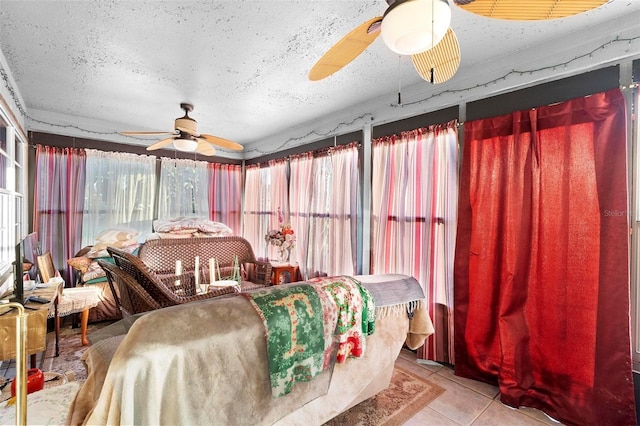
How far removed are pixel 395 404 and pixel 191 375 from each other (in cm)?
162

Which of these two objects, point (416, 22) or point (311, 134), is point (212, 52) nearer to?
point (416, 22)

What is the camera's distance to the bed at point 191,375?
1.02 meters

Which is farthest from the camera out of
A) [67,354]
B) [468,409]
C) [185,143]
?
[185,143]

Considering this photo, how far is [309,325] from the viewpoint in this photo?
1415 mm

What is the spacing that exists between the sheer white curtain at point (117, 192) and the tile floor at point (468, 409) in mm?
2183

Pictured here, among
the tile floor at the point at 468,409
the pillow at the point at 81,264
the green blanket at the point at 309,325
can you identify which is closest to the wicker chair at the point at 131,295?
the green blanket at the point at 309,325

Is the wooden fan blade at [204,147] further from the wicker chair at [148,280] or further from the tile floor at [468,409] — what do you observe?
the tile floor at [468,409]

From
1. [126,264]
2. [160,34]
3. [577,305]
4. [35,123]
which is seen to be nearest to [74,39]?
[160,34]

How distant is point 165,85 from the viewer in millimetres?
2895

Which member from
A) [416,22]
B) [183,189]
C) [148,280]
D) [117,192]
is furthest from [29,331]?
[183,189]

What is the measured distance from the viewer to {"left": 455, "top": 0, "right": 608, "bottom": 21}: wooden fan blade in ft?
3.46

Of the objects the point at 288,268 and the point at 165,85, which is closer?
the point at 165,85

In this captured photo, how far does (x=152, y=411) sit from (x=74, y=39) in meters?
2.58

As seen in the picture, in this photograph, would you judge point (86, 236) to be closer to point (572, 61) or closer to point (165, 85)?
point (165, 85)
